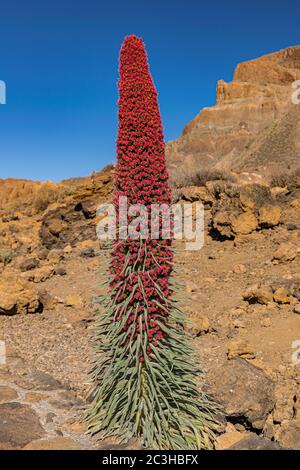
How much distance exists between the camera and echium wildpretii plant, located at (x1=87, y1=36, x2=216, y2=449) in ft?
10.6

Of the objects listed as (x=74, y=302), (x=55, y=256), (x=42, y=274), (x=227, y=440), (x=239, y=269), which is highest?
(x=55, y=256)

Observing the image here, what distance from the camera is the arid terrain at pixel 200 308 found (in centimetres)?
404

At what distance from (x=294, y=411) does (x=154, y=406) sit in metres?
2.02

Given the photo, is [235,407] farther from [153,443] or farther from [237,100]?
[237,100]

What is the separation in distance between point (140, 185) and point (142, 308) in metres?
0.98

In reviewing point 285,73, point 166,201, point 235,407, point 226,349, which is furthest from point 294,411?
point 285,73

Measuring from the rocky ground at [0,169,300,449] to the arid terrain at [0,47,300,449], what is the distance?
0.8 inches

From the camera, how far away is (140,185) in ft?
10.5

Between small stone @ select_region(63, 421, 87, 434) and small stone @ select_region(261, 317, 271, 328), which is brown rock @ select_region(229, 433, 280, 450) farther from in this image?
small stone @ select_region(261, 317, 271, 328)

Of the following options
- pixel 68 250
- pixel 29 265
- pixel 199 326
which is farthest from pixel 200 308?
pixel 68 250

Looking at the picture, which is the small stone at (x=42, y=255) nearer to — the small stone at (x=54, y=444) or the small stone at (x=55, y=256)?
the small stone at (x=55, y=256)

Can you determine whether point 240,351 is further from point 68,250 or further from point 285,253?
point 68,250

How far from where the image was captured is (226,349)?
6.04 meters

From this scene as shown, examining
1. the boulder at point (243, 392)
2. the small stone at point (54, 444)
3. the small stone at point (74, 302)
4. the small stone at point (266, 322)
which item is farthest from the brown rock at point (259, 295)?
the small stone at point (54, 444)
